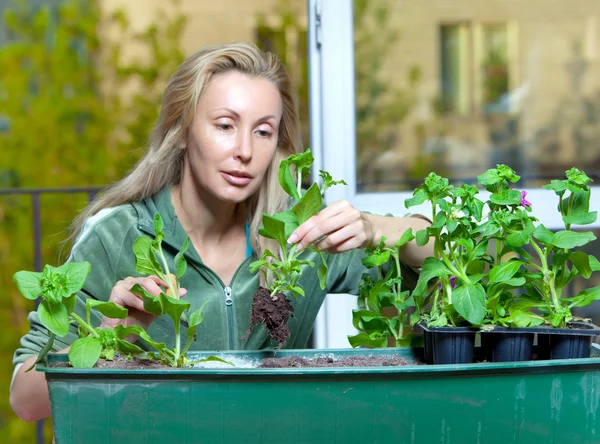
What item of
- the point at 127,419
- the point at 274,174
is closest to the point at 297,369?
the point at 127,419

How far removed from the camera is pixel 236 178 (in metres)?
1.36

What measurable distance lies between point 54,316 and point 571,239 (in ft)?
2.08

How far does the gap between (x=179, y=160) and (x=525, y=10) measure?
12.1ft

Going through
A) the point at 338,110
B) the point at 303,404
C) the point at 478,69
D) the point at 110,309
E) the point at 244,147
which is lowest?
the point at 303,404

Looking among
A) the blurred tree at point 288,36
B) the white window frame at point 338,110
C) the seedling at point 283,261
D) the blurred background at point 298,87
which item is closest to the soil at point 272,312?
the seedling at point 283,261

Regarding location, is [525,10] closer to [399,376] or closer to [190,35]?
[190,35]

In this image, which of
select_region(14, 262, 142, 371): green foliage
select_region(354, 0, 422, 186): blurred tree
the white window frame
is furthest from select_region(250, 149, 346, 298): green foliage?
select_region(354, 0, 422, 186): blurred tree

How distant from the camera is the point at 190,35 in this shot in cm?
419

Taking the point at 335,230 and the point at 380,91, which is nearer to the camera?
the point at 335,230

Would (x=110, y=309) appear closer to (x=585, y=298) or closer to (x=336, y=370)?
(x=336, y=370)

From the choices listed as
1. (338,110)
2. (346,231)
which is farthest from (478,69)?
(346,231)

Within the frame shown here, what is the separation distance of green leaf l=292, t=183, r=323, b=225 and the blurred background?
243cm

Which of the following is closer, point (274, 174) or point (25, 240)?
point (274, 174)

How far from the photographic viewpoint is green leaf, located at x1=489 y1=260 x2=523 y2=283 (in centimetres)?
96
